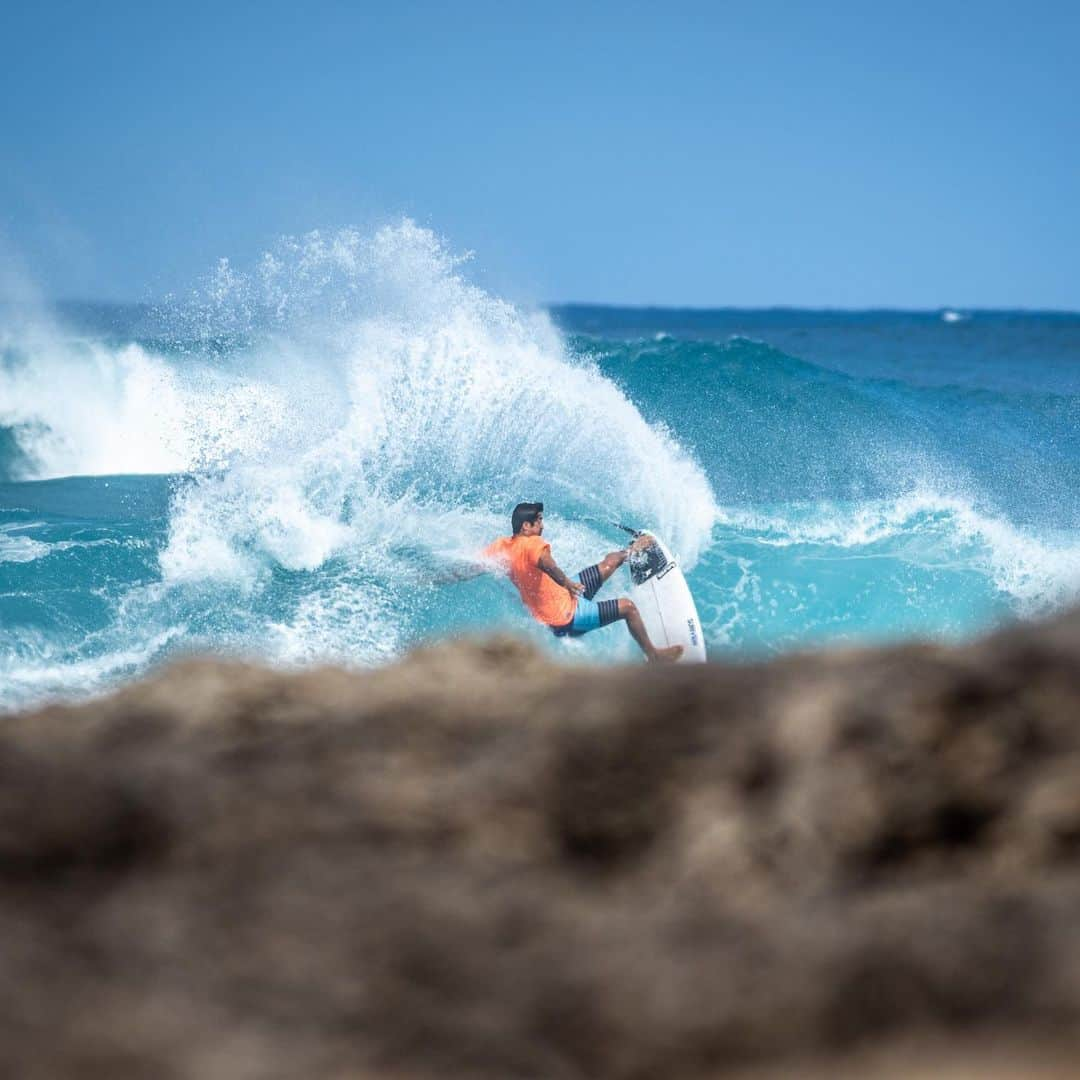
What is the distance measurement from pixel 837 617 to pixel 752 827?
9.53 metres

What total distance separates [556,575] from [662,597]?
941 mm

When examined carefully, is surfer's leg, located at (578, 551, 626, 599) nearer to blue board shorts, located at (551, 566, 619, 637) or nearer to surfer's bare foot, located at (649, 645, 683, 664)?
blue board shorts, located at (551, 566, 619, 637)

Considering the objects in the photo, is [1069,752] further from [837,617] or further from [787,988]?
[837,617]

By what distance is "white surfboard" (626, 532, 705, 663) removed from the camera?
9172 mm

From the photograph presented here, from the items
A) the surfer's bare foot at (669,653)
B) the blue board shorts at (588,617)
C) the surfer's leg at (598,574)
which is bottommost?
the surfer's bare foot at (669,653)

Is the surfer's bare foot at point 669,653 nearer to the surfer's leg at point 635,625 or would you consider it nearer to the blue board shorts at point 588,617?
the surfer's leg at point 635,625

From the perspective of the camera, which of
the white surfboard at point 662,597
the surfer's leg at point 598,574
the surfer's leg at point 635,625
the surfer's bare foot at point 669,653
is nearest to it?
the surfer's bare foot at point 669,653

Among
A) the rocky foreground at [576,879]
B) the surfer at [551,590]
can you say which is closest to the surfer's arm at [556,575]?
the surfer at [551,590]

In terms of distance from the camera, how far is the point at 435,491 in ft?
40.3

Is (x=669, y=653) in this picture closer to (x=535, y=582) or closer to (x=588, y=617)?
(x=588, y=617)

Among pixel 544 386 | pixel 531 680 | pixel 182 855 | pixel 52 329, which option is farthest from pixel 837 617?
pixel 52 329

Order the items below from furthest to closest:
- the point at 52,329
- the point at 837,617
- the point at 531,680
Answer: the point at 52,329, the point at 837,617, the point at 531,680

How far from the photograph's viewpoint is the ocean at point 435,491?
9.77 meters

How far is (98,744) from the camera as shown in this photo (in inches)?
76.3
